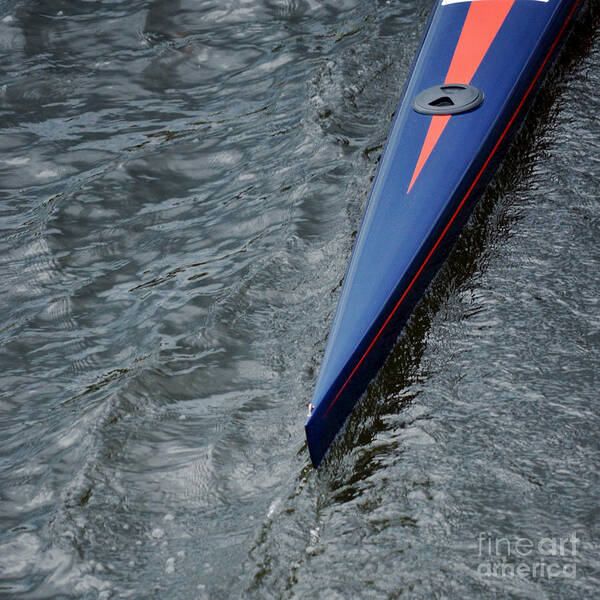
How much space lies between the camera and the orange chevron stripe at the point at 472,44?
2740 millimetres

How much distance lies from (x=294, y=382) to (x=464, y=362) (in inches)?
20.5

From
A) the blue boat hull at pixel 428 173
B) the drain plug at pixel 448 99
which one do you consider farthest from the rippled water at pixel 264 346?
the drain plug at pixel 448 99

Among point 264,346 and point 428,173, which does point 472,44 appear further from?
point 264,346

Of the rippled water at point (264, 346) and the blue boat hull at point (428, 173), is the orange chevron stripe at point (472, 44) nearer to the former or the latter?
the blue boat hull at point (428, 173)

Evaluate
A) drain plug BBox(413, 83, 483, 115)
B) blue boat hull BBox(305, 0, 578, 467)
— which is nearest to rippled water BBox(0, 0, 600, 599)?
blue boat hull BBox(305, 0, 578, 467)

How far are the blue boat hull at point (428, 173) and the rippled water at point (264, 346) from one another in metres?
0.13

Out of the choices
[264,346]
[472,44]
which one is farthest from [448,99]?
[264,346]

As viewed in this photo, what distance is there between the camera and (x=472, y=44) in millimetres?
3096

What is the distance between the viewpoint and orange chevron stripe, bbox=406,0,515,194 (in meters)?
2.74

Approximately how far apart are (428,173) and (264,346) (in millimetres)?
822

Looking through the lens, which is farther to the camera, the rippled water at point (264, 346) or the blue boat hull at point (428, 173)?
the blue boat hull at point (428, 173)

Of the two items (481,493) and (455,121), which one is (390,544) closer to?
(481,493)

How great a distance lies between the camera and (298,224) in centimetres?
300

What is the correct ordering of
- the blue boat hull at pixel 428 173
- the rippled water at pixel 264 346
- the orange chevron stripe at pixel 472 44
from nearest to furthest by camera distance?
the rippled water at pixel 264 346 → the blue boat hull at pixel 428 173 → the orange chevron stripe at pixel 472 44
